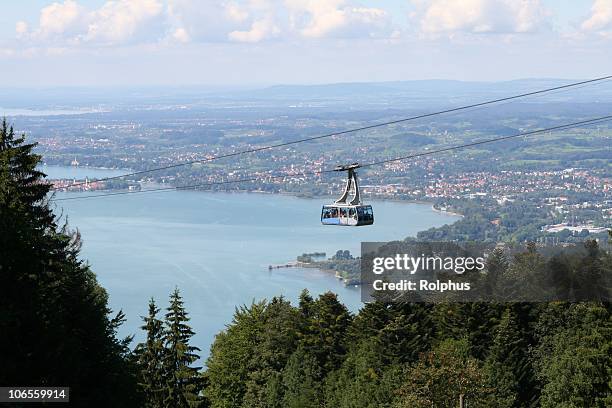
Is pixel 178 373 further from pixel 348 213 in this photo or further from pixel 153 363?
pixel 348 213

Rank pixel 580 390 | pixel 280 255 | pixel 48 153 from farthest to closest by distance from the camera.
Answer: pixel 48 153 → pixel 280 255 → pixel 580 390

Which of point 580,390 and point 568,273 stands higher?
point 568,273

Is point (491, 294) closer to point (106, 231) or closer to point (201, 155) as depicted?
point (106, 231)

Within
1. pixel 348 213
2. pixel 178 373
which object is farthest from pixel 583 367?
pixel 178 373

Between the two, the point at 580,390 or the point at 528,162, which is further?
the point at 528,162

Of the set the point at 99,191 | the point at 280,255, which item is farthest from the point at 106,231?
the point at 99,191

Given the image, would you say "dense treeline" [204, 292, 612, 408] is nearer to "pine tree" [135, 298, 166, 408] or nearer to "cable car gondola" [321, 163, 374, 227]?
"pine tree" [135, 298, 166, 408]

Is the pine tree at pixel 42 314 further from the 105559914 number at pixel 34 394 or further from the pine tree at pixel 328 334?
the pine tree at pixel 328 334
